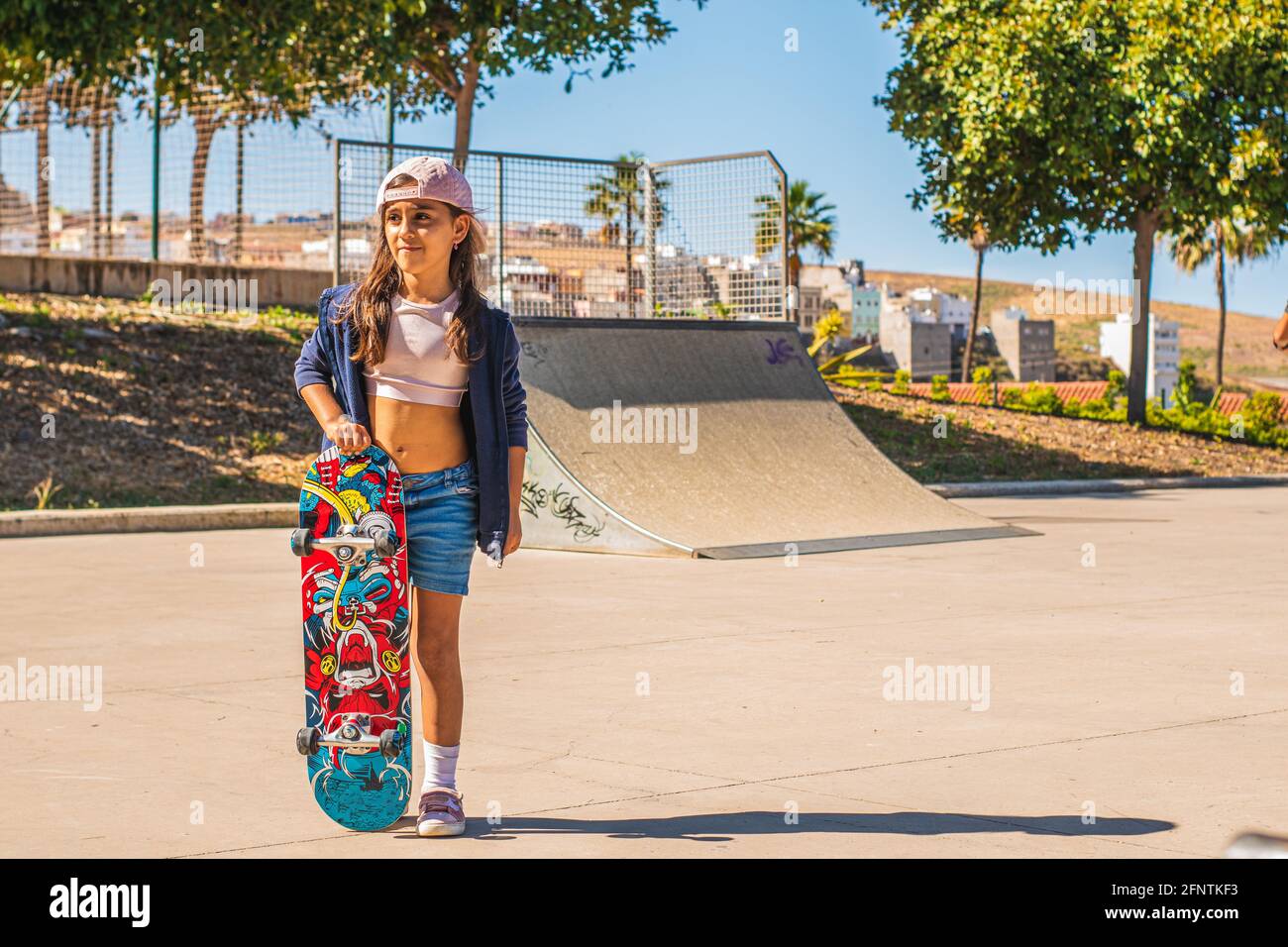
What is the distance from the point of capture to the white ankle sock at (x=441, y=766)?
4453 millimetres

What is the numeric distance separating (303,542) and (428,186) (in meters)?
1.05

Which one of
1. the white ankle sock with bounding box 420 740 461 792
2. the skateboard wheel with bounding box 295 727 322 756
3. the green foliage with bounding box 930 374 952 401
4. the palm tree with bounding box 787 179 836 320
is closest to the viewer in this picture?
the skateboard wheel with bounding box 295 727 322 756

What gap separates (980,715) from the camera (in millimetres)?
6059

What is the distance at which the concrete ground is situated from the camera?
171 inches

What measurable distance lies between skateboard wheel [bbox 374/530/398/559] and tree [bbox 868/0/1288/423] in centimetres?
2124

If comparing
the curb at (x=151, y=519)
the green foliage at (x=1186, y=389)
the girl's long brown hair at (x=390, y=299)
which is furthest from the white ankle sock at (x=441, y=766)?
the green foliage at (x=1186, y=389)

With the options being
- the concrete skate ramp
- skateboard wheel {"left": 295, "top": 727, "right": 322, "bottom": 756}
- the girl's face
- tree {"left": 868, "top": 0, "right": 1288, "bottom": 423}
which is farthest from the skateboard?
tree {"left": 868, "top": 0, "right": 1288, "bottom": 423}

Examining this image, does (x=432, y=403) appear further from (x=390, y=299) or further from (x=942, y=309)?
(x=942, y=309)

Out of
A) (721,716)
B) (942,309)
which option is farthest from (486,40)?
(942,309)

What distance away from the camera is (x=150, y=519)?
14.5 m

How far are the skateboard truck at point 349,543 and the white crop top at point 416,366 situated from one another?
432mm

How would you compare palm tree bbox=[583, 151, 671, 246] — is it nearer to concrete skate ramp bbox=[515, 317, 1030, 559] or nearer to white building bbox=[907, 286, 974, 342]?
concrete skate ramp bbox=[515, 317, 1030, 559]
